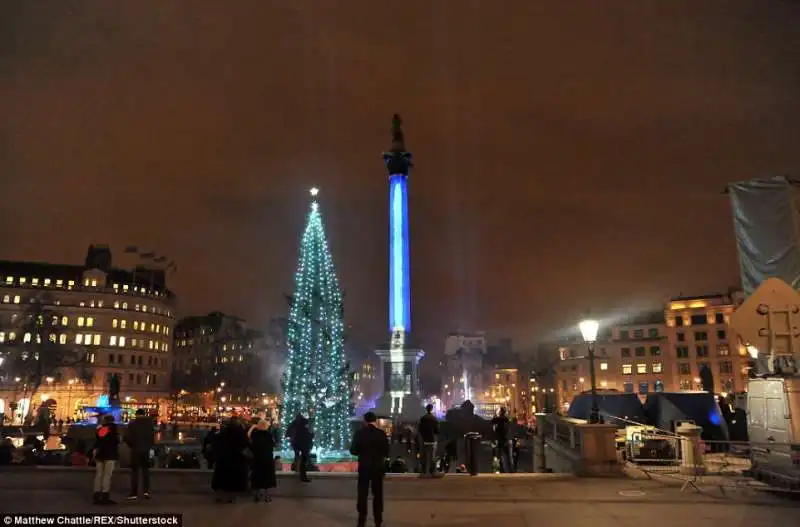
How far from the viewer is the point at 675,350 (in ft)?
304

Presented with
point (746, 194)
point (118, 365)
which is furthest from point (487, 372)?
point (746, 194)

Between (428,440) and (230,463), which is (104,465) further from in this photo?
(428,440)

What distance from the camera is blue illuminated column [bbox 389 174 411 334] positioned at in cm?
5109

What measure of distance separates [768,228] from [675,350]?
79134 millimetres

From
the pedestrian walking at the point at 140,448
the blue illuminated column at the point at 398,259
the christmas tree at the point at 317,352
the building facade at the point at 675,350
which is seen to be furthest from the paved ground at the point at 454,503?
the building facade at the point at 675,350

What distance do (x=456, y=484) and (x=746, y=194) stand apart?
15.6m

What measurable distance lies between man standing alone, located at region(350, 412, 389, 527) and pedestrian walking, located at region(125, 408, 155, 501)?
209 inches

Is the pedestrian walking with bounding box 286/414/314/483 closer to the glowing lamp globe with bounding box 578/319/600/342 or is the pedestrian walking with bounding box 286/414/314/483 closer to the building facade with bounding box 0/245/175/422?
the glowing lamp globe with bounding box 578/319/600/342

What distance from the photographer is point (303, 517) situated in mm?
10828

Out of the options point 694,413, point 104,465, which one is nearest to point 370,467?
point 104,465

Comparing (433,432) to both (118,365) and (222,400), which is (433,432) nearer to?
(118,365)

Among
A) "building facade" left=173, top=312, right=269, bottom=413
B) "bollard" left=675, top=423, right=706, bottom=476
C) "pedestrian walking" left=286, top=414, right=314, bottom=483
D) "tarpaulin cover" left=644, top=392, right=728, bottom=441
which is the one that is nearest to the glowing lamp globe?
"bollard" left=675, top=423, right=706, bottom=476

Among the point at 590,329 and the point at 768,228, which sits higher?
the point at 768,228

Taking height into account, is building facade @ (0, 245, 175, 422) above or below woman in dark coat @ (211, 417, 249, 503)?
above
